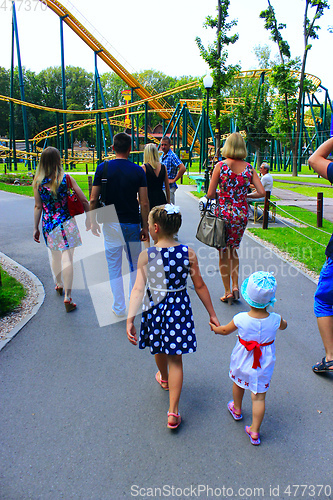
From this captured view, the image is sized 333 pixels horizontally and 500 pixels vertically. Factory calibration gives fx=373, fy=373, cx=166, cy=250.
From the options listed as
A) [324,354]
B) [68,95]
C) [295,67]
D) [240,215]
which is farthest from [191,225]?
[68,95]

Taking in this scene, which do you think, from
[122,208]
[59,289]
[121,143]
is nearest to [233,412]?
[122,208]

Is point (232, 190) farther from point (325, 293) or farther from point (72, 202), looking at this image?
point (72, 202)

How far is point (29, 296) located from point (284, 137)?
3248cm

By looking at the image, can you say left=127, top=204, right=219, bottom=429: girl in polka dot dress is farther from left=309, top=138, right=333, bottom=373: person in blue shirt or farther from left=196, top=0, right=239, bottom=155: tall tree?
left=196, top=0, right=239, bottom=155: tall tree

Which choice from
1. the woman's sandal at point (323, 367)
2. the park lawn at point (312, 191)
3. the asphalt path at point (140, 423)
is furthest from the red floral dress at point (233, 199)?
the park lawn at point (312, 191)

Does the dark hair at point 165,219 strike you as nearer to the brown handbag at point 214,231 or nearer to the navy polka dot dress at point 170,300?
the navy polka dot dress at point 170,300

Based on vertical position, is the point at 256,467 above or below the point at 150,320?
below

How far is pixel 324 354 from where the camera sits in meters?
3.59

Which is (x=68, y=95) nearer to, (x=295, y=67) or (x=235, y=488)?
(x=295, y=67)

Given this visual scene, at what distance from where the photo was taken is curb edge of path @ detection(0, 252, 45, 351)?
390cm

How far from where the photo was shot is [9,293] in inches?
193

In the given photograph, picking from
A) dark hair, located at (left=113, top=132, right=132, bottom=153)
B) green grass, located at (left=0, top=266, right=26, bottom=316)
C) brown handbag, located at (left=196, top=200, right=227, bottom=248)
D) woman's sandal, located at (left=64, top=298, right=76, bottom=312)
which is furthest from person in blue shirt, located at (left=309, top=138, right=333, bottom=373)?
green grass, located at (left=0, top=266, right=26, bottom=316)

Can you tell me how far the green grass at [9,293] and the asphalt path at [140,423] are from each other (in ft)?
1.79

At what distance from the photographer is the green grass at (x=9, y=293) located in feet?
14.9
